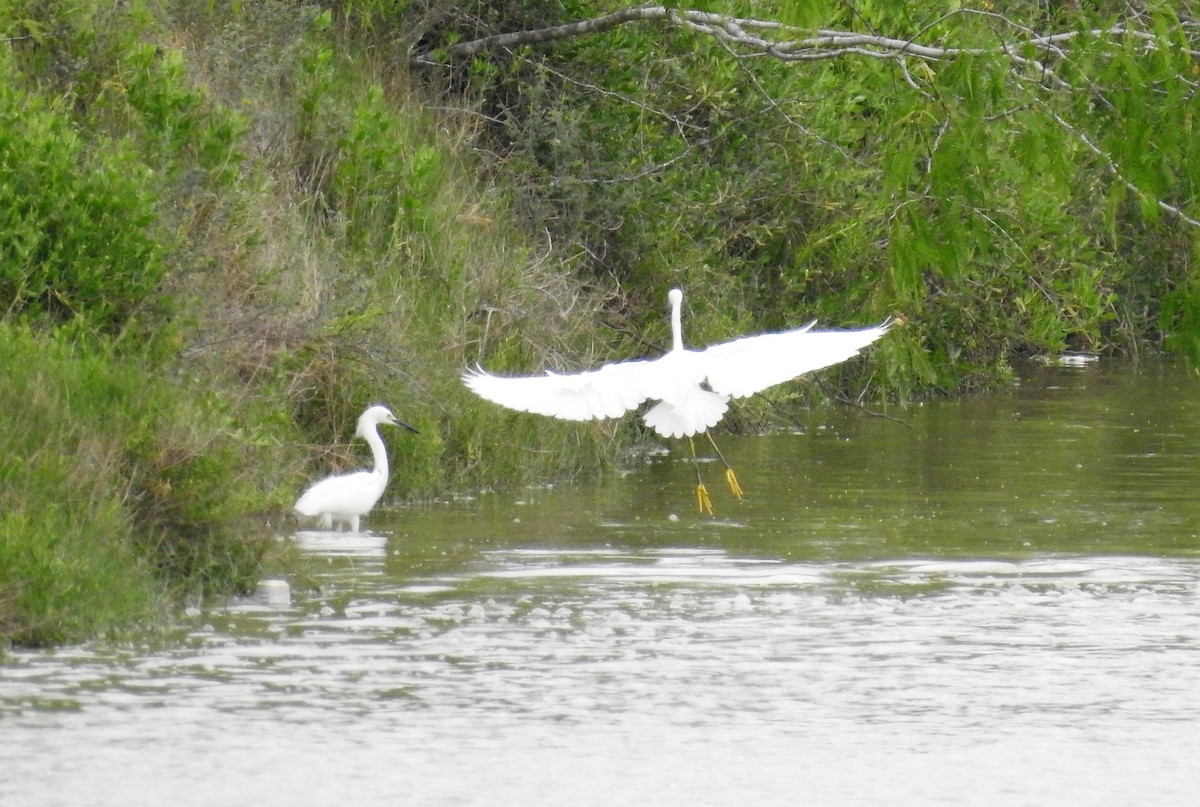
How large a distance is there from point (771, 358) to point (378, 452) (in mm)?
2329

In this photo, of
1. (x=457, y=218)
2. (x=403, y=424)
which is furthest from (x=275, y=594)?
(x=457, y=218)

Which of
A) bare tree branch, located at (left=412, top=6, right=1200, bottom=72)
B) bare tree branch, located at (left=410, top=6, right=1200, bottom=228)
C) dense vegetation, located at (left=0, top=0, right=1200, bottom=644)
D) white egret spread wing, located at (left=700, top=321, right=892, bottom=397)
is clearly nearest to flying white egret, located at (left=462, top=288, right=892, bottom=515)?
white egret spread wing, located at (left=700, top=321, right=892, bottom=397)

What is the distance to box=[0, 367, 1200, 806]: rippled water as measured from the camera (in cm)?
700

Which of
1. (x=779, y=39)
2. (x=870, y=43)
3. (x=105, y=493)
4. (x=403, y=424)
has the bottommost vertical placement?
(x=105, y=493)

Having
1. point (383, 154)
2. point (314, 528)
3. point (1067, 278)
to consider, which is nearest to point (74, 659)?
point (314, 528)

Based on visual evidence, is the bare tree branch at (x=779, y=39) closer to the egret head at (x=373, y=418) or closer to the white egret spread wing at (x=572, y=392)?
the white egret spread wing at (x=572, y=392)

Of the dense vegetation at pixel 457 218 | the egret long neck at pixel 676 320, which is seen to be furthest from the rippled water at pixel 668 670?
the egret long neck at pixel 676 320

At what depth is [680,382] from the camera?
464 inches

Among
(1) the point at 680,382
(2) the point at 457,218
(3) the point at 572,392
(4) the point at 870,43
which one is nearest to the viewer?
(3) the point at 572,392

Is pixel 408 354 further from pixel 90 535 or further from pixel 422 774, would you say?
pixel 422 774

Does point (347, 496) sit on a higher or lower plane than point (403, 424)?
lower

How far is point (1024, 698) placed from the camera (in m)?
8.14

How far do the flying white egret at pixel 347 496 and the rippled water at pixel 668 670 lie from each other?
18 cm

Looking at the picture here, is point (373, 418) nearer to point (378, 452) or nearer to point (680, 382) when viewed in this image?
Answer: point (378, 452)
